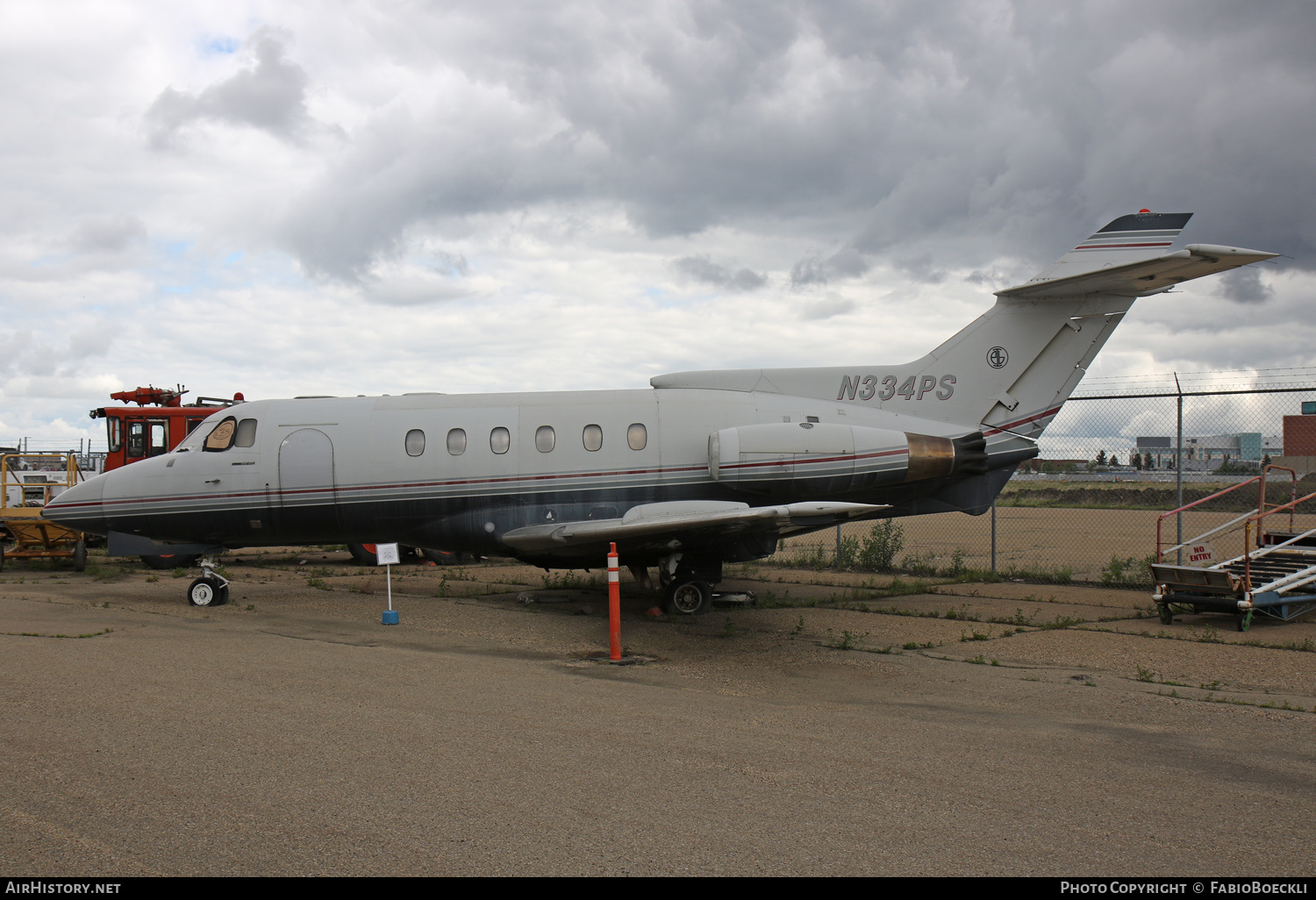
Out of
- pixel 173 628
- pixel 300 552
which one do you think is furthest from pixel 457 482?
pixel 300 552

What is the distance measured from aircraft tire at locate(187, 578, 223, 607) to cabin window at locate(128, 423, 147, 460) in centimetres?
717

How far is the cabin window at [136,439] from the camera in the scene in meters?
17.7

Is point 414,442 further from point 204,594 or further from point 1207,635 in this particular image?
point 1207,635

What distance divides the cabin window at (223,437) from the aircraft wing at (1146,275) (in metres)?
11.5

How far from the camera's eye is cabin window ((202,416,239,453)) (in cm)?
1230

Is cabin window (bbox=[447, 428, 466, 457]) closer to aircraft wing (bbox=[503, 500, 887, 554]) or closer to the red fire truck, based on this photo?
aircraft wing (bbox=[503, 500, 887, 554])

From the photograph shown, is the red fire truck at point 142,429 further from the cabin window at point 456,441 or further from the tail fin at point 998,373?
the tail fin at point 998,373

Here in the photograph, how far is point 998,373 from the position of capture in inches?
483

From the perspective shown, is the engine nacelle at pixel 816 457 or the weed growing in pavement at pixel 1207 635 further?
the engine nacelle at pixel 816 457

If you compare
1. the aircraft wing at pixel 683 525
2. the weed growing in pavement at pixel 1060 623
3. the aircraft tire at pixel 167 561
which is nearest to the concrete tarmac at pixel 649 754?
the weed growing in pavement at pixel 1060 623

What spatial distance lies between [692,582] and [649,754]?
651 cm

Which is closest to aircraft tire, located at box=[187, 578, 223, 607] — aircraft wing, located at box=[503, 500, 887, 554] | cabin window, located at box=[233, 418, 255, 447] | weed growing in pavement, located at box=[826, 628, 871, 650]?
cabin window, located at box=[233, 418, 255, 447]

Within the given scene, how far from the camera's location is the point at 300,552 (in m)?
21.2
